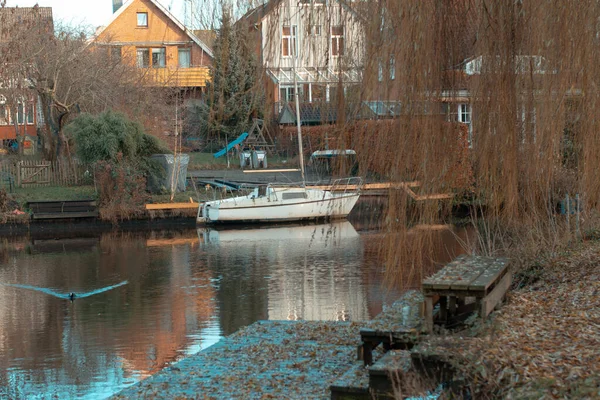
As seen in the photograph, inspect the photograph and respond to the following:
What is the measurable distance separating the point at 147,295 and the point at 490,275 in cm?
1222

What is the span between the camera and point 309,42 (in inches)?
286

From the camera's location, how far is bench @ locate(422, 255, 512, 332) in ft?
24.2

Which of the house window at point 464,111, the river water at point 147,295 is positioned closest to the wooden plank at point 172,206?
the river water at point 147,295

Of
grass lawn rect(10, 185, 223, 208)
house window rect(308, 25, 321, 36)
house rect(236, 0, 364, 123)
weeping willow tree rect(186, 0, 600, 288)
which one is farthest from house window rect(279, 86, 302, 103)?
grass lawn rect(10, 185, 223, 208)

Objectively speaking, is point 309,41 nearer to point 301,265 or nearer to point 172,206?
point 301,265

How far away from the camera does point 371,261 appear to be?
22516mm

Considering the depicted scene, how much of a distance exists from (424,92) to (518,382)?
2400 mm

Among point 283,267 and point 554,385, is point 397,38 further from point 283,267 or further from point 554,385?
point 283,267

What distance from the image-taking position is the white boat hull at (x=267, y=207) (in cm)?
3262

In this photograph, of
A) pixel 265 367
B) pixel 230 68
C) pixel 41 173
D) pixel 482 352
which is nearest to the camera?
pixel 482 352

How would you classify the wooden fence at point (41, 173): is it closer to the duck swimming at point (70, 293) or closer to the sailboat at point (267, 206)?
the sailboat at point (267, 206)

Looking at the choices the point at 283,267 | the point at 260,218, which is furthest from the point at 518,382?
the point at 260,218

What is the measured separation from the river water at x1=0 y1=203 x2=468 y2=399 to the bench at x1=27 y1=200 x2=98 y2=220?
2008mm

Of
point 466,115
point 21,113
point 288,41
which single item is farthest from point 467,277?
point 21,113
